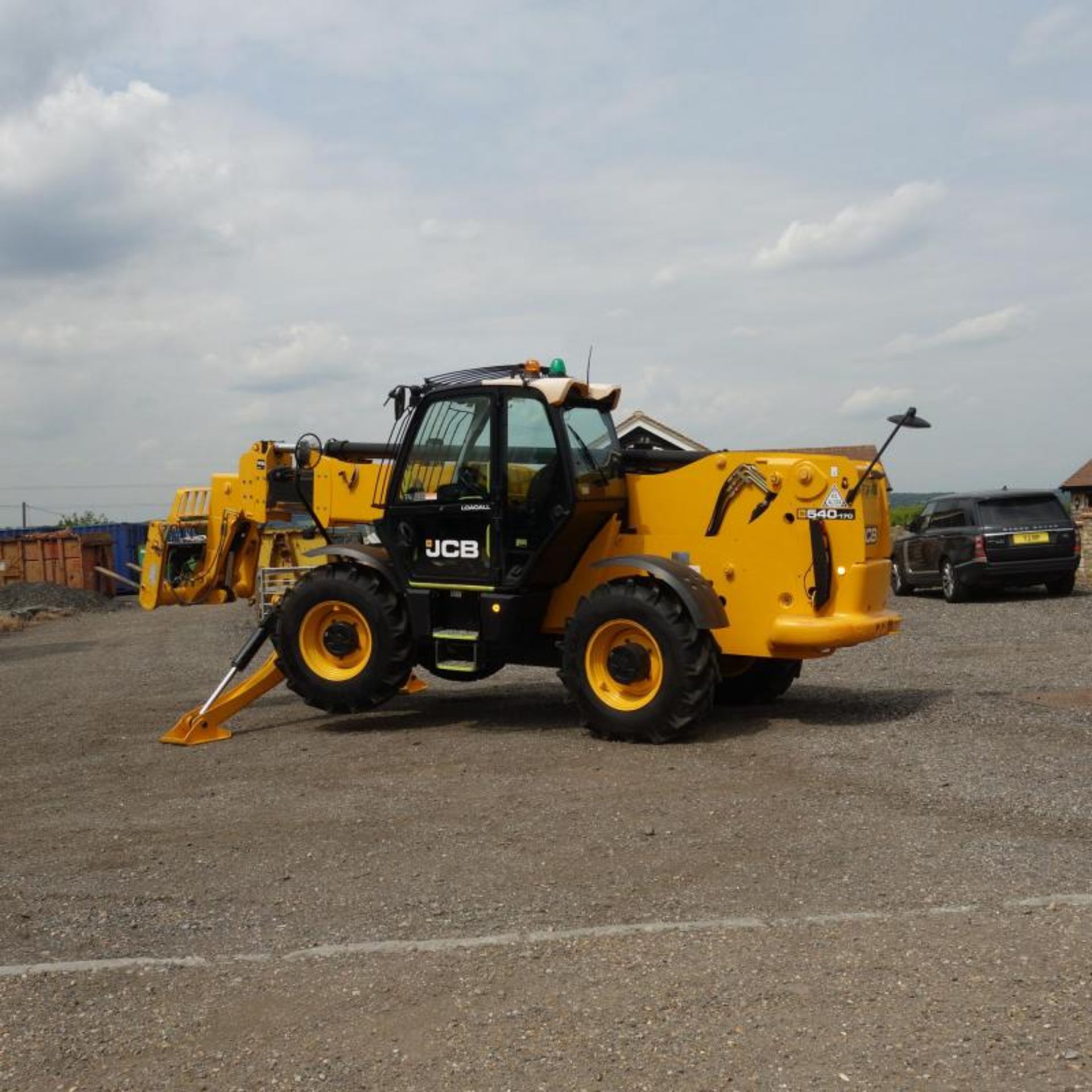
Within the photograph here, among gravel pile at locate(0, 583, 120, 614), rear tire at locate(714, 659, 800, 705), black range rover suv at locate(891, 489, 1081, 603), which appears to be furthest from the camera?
gravel pile at locate(0, 583, 120, 614)

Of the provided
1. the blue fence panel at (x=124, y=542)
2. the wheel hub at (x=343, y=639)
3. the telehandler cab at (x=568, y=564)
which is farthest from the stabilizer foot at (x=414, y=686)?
the blue fence panel at (x=124, y=542)

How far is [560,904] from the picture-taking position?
17.3 feet

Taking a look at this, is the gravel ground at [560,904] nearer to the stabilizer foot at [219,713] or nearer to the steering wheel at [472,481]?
the stabilizer foot at [219,713]

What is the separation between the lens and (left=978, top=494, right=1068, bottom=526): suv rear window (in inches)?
790

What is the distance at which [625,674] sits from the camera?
893cm

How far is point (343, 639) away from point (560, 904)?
5.14 m

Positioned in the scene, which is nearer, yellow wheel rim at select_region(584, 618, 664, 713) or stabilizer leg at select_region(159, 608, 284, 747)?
yellow wheel rim at select_region(584, 618, 664, 713)

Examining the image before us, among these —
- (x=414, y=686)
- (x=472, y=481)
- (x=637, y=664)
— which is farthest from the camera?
(x=414, y=686)

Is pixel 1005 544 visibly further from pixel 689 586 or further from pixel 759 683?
pixel 689 586

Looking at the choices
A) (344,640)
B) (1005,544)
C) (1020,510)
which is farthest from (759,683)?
(1020,510)

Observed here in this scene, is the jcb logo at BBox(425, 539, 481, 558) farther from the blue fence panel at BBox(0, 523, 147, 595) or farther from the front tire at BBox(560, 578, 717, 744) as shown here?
the blue fence panel at BBox(0, 523, 147, 595)

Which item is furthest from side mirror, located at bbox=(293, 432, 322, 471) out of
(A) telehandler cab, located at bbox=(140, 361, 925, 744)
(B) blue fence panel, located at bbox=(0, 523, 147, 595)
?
(B) blue fence panel, located at bbox=(0, 523, 147, 595)

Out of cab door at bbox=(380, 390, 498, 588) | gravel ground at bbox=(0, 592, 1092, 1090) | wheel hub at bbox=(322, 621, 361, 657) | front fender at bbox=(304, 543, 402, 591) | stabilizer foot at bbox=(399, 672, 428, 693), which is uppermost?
cab door at bbox=(380, 390, 498, 588)

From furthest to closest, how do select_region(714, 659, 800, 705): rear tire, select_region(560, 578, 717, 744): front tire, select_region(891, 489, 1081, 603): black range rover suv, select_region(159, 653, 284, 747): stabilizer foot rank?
select_region(891, 489, 1081, 603): black range rover suv, select_region(714, 659, 800, 705): rear tire, select_region(159, 653, 284, 747): stabilizer foot, select_region(560, 578, 717, 744): front tire
